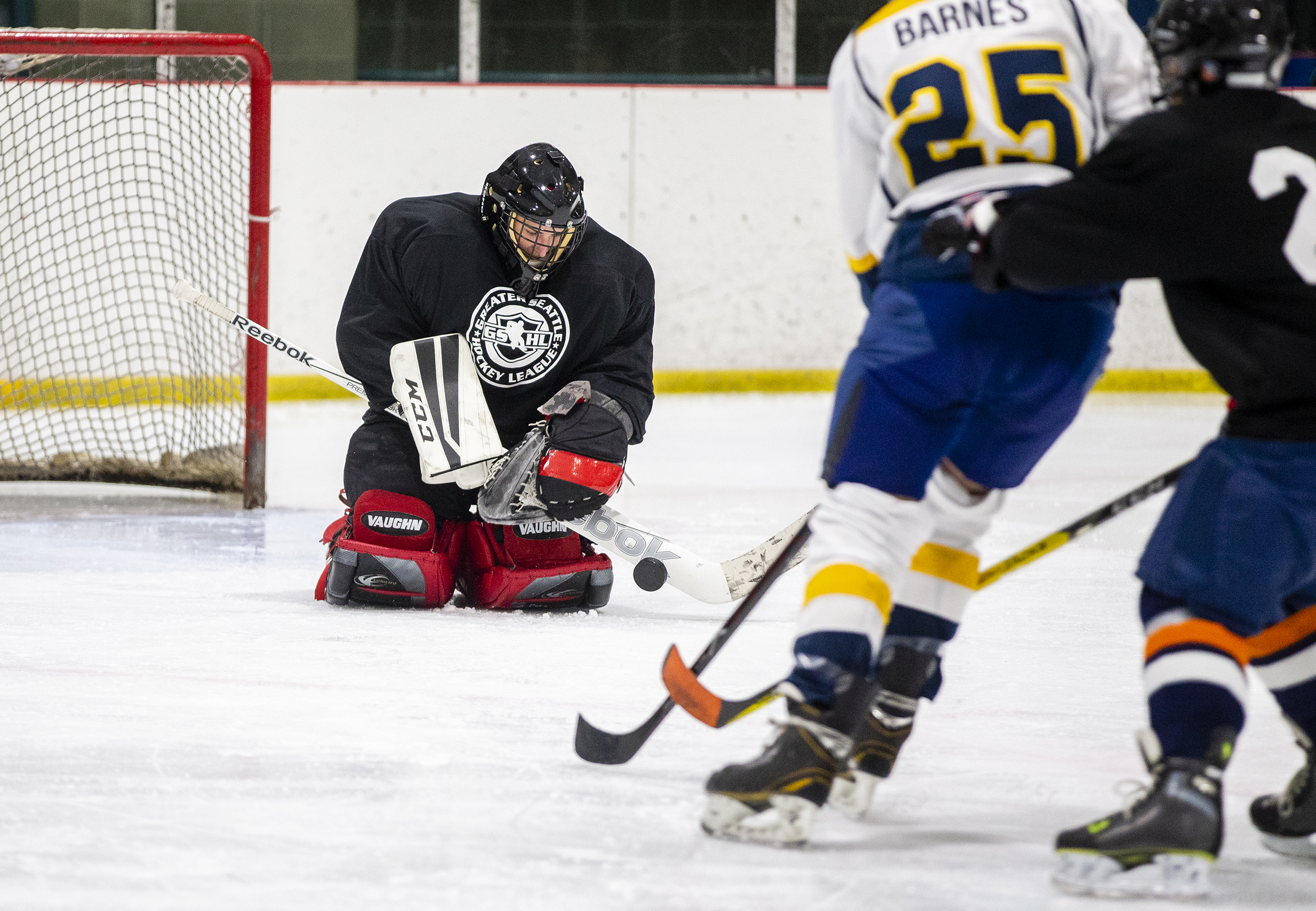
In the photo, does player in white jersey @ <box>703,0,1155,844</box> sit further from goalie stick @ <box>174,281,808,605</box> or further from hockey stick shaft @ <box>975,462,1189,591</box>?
goalie stick @ <box>174,281,808,605</box>

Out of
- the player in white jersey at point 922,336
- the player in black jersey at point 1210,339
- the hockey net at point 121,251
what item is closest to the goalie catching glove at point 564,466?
the player in white jersey at point 922,336

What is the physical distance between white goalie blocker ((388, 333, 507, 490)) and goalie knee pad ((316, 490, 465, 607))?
91 mm

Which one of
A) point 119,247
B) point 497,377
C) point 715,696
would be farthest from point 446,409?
point 119,247

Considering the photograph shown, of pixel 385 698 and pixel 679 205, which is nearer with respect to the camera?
pixel 385 698

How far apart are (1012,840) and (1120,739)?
0.46 m

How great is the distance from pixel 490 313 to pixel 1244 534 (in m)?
1.59

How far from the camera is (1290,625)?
4.54 ft

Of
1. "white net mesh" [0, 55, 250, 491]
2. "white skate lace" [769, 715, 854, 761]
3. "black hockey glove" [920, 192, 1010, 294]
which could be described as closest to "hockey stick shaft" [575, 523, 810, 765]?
"white skate lace" [769, 715, 854, 761]

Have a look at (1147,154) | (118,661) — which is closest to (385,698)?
(118,661)

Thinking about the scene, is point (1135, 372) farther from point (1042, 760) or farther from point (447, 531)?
point (1042, 760)

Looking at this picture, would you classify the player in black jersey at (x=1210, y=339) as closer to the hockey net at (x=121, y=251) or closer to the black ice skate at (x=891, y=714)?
the black ice skate at (x=891, y=714)

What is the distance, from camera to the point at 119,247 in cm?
509

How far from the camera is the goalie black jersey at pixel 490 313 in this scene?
104 inches

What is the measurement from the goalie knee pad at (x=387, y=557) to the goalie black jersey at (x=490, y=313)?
7.1 inches
